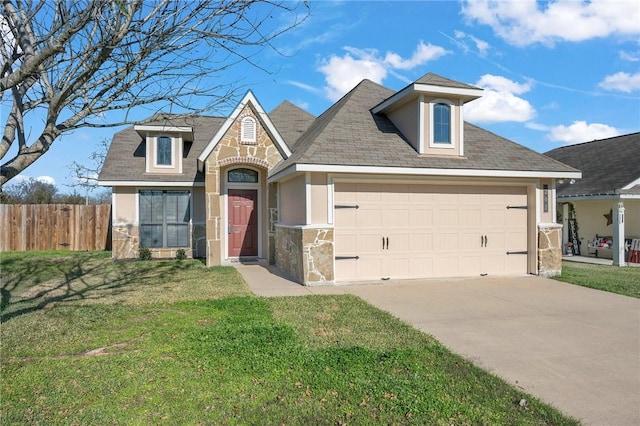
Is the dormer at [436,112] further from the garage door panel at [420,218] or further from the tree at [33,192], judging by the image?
the tree at [33,192]

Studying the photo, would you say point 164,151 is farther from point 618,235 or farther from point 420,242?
point 618,235

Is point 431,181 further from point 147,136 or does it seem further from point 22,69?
point 147,136

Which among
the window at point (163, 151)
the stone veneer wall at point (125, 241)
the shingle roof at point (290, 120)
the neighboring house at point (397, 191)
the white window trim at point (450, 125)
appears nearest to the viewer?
the neighboring house at point (397, 191)

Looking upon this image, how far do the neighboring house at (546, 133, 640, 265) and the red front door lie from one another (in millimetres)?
11567

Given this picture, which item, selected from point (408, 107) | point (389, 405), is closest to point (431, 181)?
point (408, 107)

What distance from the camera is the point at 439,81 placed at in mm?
10156

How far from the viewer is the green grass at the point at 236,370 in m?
3.28

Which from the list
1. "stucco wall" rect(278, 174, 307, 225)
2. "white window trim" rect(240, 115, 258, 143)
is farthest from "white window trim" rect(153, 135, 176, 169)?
"stucco wall" rect(278, 174, 307, 225)

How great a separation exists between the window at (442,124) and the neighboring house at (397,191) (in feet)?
0.08

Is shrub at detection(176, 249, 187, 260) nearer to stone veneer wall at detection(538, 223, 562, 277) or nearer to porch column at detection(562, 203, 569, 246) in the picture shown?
stone veneer wall at detection(538, 223, 562, 277)

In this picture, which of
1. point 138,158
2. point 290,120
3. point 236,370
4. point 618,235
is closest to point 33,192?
point 138,158

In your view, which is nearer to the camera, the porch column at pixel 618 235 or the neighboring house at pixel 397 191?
the neighboring house at pixel 397 191

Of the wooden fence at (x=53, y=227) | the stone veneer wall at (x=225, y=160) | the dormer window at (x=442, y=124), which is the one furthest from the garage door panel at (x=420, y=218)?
the wooden fence at (x=53, y=227)

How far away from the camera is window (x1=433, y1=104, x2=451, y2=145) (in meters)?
Result: 10.2
